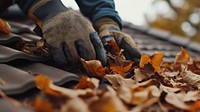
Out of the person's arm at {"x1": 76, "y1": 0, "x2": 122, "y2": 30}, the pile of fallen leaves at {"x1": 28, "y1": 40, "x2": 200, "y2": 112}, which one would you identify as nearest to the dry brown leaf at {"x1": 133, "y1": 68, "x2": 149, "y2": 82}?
the pile of fallen leaves at {"x1": 28, "y1": 40, "x2": 200, "y2": 112}

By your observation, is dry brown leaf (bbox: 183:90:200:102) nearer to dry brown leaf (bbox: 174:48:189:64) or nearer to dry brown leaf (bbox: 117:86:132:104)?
dry brown leaf (bbox: 117:86:132:104)

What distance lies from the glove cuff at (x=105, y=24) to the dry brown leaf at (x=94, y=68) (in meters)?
0.49

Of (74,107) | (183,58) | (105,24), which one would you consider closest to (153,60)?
(105,24)

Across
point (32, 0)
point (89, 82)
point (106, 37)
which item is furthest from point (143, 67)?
point (32, 0)

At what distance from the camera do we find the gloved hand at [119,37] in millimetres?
1891

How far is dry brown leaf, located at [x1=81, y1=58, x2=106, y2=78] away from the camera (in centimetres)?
164

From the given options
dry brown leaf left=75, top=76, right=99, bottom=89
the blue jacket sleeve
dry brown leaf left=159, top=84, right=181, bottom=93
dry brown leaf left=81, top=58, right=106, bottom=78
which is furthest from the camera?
the blue jacket sleeve

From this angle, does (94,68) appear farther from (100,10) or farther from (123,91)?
(100,10)

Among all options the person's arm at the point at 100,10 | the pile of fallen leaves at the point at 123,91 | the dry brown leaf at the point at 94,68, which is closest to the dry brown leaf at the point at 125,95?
→ the pile of fallen leaves at the point at 123,91

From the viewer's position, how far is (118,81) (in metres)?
1.60

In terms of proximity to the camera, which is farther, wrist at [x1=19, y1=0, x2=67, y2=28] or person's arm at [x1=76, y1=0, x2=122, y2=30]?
person's arm at [x1=76, y1=0, x2=122, y2=30]

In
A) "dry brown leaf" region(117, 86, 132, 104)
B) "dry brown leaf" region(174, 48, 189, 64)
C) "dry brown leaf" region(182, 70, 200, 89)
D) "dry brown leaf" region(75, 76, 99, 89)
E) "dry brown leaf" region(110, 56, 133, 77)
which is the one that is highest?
"dry brown leaf" region(117, 86, 132, 104)

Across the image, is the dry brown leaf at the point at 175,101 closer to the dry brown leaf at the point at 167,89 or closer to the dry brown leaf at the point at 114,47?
the dry brown leaf at the point at 167,89

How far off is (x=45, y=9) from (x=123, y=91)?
763 millimetres
